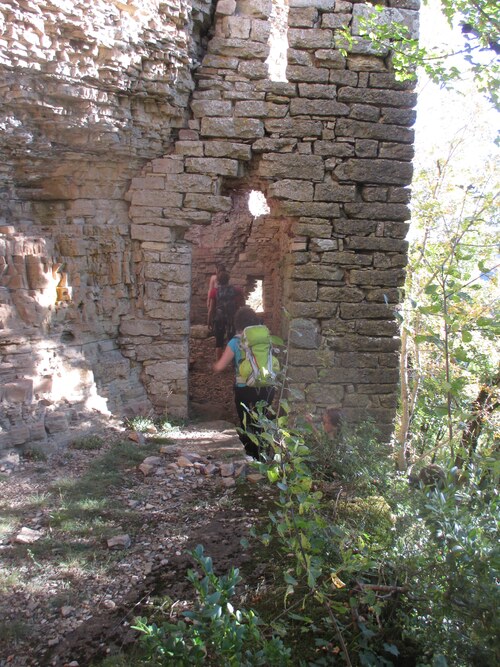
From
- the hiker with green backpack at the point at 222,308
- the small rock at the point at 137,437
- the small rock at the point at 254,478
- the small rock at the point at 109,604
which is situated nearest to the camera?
the small rock at the point at 109,604

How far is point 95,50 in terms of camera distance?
15.1 feet

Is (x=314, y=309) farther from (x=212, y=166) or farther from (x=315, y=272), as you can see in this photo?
(x=212, y=166)

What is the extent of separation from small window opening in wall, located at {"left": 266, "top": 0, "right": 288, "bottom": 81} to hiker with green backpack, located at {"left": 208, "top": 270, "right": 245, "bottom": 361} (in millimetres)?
3251

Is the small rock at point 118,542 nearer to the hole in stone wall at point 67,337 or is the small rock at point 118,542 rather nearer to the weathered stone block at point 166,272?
the hole in stone wall at point 67,337

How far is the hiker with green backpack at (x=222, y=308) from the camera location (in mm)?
8047

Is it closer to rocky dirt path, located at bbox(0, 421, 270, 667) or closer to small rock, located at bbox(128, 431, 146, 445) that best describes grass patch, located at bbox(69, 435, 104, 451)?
rocky dirt path, located at bbox(0, 421, 270, 667)

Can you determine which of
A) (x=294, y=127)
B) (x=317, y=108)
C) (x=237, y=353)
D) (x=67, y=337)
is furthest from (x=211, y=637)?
(x=317, y=108)

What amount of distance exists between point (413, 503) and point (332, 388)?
247cm

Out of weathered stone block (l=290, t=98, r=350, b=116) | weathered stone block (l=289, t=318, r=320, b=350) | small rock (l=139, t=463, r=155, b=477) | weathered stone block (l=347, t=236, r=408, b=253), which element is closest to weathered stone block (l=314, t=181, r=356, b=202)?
weathered stone block (l=347, t=236, r=408, b=253)

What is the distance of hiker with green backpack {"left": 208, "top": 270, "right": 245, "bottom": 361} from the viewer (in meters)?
8.05

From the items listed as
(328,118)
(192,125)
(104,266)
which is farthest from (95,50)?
(328,118)

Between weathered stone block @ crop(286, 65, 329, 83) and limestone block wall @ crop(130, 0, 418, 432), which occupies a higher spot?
weathered stone block @ crop(286, 65, 329, 83)

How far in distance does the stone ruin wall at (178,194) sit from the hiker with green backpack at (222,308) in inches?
93.1

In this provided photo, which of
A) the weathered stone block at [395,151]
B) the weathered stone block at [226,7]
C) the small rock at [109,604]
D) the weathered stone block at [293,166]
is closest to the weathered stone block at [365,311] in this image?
the weathered stone block at [293,166]
